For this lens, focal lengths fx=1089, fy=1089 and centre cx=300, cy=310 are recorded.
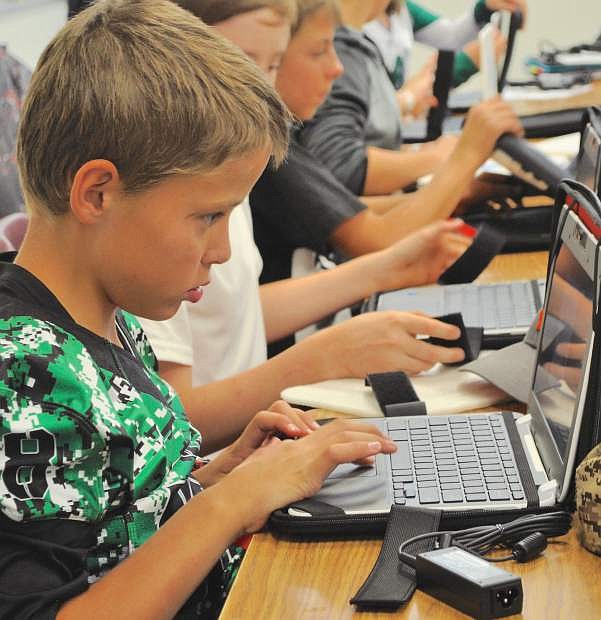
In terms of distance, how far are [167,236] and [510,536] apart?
1.27 ft

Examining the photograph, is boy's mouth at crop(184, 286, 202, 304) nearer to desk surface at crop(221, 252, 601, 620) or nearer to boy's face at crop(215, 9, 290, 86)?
desk surface at crop(221, 252, 601, 620)

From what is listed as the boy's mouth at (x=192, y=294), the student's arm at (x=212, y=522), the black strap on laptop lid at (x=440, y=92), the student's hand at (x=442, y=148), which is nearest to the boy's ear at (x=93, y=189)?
the boy's mouth at (x=192, y=294)

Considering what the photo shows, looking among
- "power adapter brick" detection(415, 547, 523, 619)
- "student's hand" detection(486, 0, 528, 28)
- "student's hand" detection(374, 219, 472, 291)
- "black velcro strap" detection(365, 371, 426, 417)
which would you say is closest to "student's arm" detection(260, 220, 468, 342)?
"student's hand" detection(374, 219, 472, 291)

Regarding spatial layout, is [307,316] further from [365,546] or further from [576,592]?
[576,592]

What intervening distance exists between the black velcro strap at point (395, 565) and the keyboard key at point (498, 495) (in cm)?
6

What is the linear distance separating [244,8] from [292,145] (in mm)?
396

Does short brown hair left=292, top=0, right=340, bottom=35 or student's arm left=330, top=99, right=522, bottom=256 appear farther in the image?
student's arm left=330, top=99, right=522, bottom=256

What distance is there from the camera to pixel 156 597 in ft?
2.89

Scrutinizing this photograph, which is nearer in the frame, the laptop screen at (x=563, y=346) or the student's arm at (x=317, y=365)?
the laptop screen at (x=563, y=346)

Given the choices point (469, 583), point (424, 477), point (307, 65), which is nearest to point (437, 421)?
point (424, 477)

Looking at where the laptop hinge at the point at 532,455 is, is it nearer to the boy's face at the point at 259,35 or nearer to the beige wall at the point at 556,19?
the boy's face at the point at 259,35

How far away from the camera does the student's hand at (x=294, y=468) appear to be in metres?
0.96

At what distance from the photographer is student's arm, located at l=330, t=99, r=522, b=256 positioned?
2.11m

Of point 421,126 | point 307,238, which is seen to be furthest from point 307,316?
point 421,126
